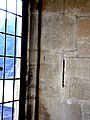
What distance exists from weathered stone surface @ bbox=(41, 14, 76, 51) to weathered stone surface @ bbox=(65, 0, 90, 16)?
0.09 meters

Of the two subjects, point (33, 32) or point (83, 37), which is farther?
point (33, 32)

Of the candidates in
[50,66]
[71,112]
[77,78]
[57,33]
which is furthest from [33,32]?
[71,112]

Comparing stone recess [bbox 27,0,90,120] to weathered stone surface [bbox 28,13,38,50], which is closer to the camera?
stone recess [bbox 27,0,90,120]

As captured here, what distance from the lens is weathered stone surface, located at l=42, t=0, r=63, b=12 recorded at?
2539mm

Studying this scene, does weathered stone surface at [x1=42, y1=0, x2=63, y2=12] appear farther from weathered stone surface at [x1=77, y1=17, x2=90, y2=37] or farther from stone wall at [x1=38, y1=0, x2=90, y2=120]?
weathered stone surface at [x1=77, y1=17, x2=90, y2=37]

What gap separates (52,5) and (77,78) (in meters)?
0.76

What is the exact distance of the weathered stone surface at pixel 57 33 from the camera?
2.49 m

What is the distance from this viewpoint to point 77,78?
2445 mm

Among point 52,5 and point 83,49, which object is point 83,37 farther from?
point 52,5

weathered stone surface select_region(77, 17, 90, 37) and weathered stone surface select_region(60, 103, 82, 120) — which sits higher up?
weathered stone surface select_region(77, 17, 90, 37)

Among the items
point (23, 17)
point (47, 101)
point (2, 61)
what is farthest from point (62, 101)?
point (23, 17)

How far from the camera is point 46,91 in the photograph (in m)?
2.55

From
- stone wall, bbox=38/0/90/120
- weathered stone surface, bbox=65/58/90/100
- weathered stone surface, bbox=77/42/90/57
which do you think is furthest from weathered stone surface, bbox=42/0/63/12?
weathered stone surface, bbox=65/58/90/100

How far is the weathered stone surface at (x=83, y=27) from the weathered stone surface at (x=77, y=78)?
239 mm
